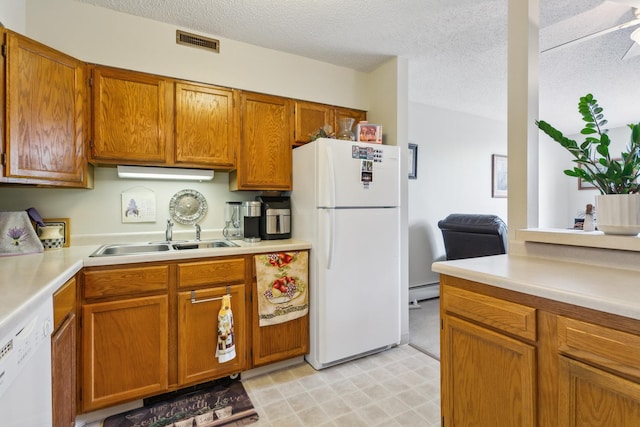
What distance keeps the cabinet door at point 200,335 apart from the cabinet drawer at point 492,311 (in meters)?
1.36

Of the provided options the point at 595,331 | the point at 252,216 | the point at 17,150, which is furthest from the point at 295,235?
the point at 595,331

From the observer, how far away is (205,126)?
7.48 feet

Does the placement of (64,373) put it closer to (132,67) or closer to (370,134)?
(132,67)

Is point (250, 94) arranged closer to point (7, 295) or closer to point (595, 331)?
point (7, 295)

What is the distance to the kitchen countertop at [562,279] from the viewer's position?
851 mm

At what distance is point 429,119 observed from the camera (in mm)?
3977

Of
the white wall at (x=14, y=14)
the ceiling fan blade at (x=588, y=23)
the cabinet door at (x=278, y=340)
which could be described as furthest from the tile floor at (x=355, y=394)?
the white wall at (x=14, y=14)

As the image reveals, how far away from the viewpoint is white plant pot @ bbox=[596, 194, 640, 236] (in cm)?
118

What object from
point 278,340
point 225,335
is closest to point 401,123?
point 278,340

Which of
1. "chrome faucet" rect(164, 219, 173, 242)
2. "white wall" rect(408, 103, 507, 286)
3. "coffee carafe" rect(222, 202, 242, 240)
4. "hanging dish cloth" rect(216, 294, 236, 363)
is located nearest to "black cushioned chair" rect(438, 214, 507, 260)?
"white wall" rect(408, 103, 507, 286)

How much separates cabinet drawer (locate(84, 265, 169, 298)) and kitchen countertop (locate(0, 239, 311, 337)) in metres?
0.05

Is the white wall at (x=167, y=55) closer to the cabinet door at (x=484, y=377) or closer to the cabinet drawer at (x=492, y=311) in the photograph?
the cabinet drawer at (x=492, y=311)

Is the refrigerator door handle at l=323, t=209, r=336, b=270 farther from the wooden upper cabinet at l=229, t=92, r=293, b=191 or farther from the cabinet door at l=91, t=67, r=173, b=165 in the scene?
the cabinet door at l=91, t=67, r=173, b=165

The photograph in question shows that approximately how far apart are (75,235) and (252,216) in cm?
121
